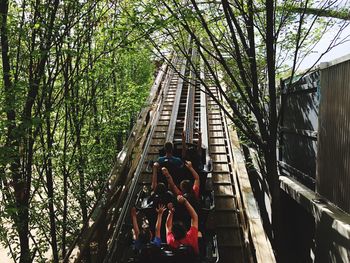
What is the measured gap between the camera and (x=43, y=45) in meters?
5.00

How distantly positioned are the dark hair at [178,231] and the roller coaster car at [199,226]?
14 centimetres

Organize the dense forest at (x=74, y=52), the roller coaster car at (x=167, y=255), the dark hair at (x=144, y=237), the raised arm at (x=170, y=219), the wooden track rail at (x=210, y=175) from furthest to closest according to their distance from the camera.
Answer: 1. the wooden track rail at (x=210, y=175)
2. the dense forest at (x=74, y=52)
3. the dark hair at (x=144, y=237)
4. the raised arm at (x=170, y=219)
5. the roller coaster car at (x=167, y=255)

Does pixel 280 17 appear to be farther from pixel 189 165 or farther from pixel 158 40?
pixel 189 165

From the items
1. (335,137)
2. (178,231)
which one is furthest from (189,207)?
(335,137)

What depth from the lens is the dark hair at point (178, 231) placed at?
376 cm

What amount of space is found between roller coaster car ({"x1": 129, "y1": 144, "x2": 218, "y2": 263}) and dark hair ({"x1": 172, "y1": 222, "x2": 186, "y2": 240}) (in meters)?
0.14

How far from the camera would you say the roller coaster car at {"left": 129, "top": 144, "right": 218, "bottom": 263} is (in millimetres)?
3703

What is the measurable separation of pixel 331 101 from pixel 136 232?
3.88 metres

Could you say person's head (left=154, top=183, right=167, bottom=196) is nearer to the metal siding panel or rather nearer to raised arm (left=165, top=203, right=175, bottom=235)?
raised arm (left=165, top=203, right=175, bottom=235)

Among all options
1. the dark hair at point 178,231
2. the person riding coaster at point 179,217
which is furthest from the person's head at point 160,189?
the dark hair at point 178,231

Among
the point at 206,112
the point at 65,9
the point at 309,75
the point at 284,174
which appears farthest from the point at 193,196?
the point at 206,112

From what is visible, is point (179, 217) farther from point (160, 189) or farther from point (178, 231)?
point (178, 231)

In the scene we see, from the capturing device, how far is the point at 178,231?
379cm

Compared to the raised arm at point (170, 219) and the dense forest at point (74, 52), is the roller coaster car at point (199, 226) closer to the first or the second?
the raised arm at point (170, 219)
